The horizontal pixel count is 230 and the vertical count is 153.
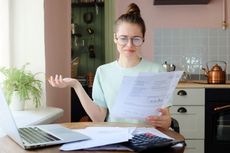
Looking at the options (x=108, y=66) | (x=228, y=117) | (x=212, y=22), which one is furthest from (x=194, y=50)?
(x=108, y=66)

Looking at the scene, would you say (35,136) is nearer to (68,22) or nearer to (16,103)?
(16,103)

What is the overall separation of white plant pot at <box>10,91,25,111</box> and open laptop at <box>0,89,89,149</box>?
97cm

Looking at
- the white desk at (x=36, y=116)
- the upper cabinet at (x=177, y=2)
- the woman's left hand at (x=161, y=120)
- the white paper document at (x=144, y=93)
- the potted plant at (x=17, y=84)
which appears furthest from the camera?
the upper cabinet at (x=177, y=2)

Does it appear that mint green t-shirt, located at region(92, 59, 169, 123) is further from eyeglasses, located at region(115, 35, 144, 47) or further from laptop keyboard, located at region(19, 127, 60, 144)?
laptop keyboard, located at region(19, 127, 60, 144)

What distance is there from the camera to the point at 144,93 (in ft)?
4.32

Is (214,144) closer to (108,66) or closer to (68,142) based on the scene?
(108,66)

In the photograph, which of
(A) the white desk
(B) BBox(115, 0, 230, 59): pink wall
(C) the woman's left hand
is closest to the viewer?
(C) the woman's left hand

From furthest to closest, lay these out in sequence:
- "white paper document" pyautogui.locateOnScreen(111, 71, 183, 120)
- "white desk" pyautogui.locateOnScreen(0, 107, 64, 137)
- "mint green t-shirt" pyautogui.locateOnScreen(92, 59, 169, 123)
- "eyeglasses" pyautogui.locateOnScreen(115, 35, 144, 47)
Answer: "white desk" pyautogui.locateOnScreen(0, 107, 64, 137)
"mint green t-shirt" pyautogui.locateOnScreen(92, 59, 169, 123)
"eyeglasses" pyautogui.locateOnScreen(115, 35, 144, 47)
"white paper document" pyautogui.locateOnScreen(111, 71, 183, 120)

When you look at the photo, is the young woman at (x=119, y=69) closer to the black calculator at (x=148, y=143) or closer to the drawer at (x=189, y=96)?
the black calculator at (x=148, y=143)

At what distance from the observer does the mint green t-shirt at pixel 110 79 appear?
1.78 metres

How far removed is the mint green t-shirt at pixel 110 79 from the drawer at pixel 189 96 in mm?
1644

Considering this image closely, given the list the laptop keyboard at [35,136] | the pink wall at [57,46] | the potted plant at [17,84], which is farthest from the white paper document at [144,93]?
the pink wall at [57,46]

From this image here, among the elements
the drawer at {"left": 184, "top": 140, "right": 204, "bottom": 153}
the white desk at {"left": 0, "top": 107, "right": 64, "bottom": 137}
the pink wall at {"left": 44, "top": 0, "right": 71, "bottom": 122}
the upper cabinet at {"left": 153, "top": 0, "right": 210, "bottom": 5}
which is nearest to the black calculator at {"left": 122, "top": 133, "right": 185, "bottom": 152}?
the white desk at {"left": 0, "top": 107, "right": 64, "bottom": 137}

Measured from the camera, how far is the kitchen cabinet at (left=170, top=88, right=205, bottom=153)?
11.2ft
